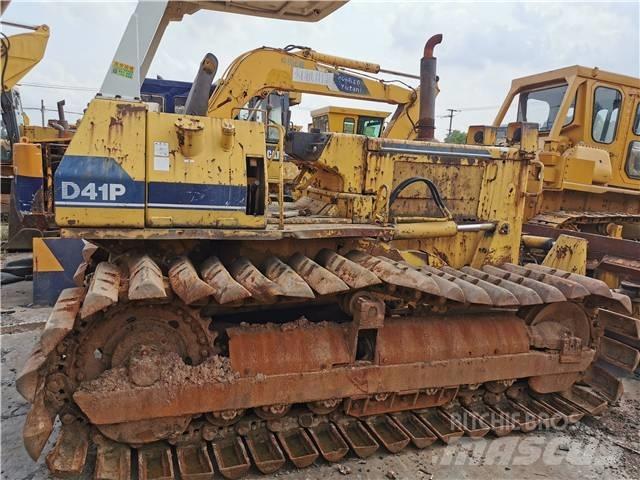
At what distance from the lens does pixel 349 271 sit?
356cm

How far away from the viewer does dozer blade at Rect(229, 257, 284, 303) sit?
3182 millimetres

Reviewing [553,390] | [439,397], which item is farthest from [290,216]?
[553,390]

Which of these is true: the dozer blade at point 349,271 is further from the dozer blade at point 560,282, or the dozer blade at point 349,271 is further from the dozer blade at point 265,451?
the dozer blade at point 560,282

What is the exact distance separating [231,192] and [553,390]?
3230 mm

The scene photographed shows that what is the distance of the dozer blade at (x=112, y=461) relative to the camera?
3084 millimetres

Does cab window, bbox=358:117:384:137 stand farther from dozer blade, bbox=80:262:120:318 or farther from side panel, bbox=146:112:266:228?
dozer blade, bbox=80:262:120:318

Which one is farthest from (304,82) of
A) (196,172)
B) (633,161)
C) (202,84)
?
(633,161)

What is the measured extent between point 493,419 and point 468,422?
236mm

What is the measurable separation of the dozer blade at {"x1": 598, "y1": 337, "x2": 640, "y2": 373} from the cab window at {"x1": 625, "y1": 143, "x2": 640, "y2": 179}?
→ 4869 mm

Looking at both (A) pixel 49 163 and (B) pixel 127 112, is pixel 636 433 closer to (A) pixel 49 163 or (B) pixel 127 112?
(B) pixel 127 112

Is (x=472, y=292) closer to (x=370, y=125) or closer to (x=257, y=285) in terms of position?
(x=257, y=285)

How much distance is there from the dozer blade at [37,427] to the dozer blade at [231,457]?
1.05m

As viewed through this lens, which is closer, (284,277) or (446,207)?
(284,277)

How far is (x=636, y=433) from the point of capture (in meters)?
4.11
